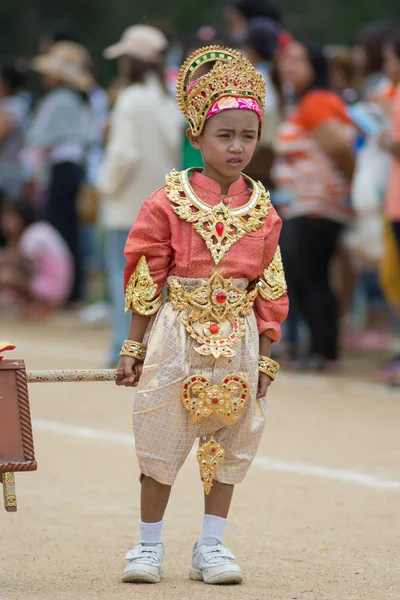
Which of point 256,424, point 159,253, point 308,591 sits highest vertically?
point 159,253

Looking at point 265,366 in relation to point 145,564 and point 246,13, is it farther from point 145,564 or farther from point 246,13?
point 246,13

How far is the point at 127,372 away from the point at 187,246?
463 millimetres

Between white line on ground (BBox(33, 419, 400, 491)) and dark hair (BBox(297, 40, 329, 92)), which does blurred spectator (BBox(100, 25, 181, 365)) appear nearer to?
dark hair (BBox(297, 40, 329, 92))

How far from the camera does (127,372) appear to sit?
484 centimetres

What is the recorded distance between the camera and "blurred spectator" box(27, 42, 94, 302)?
13492 millimetres

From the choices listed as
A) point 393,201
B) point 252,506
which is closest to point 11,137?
point 393,201

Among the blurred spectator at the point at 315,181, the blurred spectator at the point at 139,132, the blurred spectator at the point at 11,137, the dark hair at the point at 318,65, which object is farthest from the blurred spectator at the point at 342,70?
the blurred spectator at the point at 11,137

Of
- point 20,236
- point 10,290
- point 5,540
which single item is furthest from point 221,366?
point 20,236

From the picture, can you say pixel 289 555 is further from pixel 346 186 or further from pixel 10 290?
pixel 10 290

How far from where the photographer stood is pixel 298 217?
10125 mm

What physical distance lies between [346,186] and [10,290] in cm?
440

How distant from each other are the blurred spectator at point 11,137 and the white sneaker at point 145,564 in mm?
9603

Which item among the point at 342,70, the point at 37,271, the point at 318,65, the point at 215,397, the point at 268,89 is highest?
the point at 342,70

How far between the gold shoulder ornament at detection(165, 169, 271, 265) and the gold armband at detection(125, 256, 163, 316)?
219 millimetres
